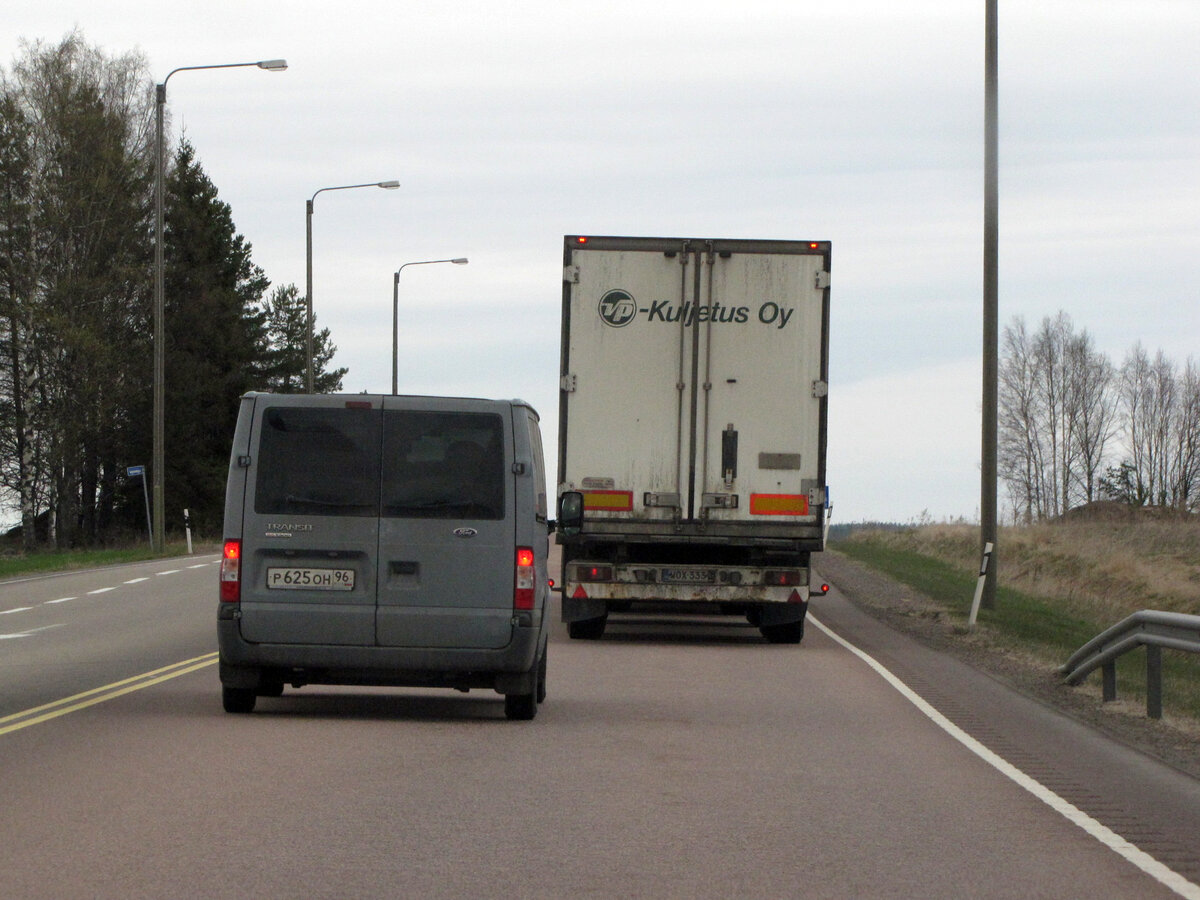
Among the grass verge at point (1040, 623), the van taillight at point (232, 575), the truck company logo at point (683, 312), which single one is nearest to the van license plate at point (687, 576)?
the truck company logo at point (683, 312)

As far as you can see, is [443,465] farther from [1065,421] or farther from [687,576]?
[1065,421]

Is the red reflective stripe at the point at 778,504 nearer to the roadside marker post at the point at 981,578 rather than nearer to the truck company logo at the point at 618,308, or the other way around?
the truck company logo at the point at 618,308

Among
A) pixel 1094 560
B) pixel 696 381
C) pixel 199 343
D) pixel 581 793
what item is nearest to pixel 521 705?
pixel 581 793

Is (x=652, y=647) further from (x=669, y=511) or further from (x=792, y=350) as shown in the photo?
(x=792, y=350)

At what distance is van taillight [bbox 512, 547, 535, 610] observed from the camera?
11547mm

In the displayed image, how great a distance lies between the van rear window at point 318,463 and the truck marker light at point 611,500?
7.15 metres

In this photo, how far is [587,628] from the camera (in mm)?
19688

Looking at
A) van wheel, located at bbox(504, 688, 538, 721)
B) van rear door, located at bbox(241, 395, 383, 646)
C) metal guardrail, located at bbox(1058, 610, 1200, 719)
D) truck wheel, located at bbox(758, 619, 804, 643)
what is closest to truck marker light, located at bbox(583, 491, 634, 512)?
truck wheel, located at bbox(758, 619, 804, 643)

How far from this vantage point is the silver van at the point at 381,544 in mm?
11500

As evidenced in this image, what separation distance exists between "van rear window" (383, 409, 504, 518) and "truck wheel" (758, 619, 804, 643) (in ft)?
27.0

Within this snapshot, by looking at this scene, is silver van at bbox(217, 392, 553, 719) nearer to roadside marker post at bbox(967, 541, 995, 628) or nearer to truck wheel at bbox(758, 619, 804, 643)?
truck wheel at bbox(758, 619, 804, 643)

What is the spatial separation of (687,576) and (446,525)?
296 inches

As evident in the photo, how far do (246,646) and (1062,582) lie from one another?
3111cm

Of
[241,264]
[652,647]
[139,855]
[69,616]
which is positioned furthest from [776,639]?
[241,264]
